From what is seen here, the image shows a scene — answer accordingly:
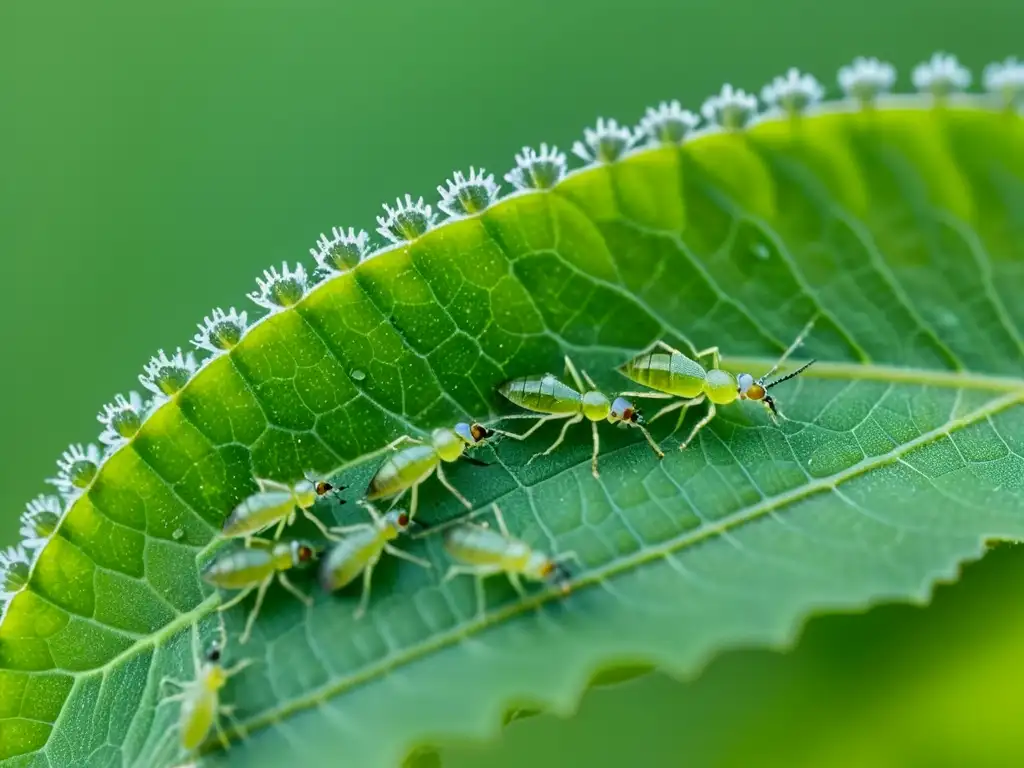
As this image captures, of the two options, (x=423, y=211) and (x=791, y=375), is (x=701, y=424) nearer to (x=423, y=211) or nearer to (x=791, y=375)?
(x=791, y=375)

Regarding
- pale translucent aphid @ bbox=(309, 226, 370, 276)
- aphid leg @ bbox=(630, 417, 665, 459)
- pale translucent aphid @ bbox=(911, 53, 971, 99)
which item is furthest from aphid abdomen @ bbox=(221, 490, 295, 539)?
pale translucent aphid @ bbox=(911, 53, 971, 99)

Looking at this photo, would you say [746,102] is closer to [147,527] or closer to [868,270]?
[868,270]

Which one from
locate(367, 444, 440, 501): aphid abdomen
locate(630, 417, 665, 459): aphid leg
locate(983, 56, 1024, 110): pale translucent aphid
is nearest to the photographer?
locate(983, 56, 1024, 110): pale translucent aphid

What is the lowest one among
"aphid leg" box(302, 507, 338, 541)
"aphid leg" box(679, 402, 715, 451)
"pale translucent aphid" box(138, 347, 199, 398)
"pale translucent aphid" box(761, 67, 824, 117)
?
"aphid leg" box(302, 507, 338, 541)

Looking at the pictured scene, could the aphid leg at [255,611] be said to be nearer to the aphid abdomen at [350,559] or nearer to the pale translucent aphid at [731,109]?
the aphid abdomen at [350,559]

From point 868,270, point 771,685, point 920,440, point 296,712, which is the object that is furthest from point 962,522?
point 296,712

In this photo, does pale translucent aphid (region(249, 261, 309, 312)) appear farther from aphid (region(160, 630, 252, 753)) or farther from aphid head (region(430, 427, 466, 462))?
aphid (region(160, 630, 252, 753))

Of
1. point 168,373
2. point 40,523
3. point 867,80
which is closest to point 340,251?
point 168,373
